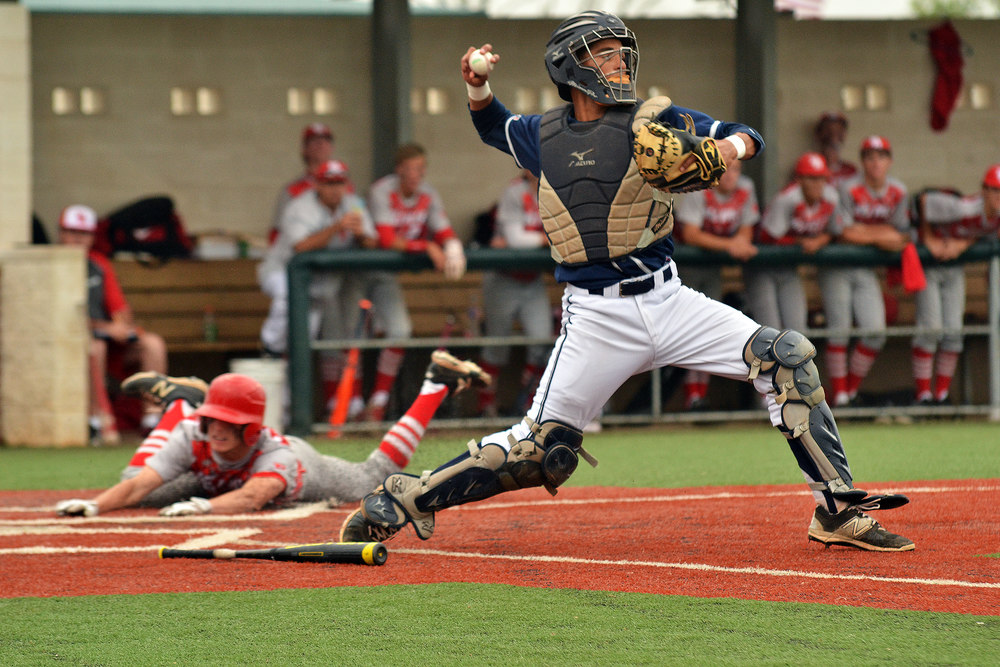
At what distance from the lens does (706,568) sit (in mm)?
4008

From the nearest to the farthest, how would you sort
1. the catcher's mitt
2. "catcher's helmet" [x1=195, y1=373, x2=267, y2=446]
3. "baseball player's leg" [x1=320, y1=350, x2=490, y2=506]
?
1. the catcher's mitt
2. "catcher's helmet" [x1=195, y1=373, x2=267, y2=446]
3. "baseball player's leg" [x1=320, y1=350, x2=490, y2=506]

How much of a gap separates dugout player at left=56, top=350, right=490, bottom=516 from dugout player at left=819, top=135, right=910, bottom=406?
478 cm

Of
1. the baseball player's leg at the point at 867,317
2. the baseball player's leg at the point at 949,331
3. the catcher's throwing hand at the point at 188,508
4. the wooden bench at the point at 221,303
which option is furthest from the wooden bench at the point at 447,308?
the catcher's throwing hand at the point at 188,508

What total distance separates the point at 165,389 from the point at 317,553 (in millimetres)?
2645

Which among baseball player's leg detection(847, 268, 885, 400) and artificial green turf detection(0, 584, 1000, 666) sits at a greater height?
baseball player's leg detection(847, 268, 885, 400)

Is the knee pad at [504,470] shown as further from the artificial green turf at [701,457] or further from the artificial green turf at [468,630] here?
the artificial green turf at [701,457]

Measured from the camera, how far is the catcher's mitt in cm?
387

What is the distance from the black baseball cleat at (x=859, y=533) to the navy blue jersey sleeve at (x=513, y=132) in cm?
157

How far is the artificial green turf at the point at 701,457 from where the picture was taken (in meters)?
6.79

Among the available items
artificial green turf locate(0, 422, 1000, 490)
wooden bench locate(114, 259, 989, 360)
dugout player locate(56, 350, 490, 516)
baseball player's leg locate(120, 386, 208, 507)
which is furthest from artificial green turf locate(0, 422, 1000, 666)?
wooden bench locate(114, 259, 989, 360)

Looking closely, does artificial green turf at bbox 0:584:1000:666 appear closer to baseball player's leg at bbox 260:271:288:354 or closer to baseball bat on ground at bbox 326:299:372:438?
baseball bat on ground at bbox 326:299:372:438

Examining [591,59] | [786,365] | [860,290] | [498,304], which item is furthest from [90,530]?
[860,290]

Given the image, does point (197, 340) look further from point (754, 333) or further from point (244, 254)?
point (754, 333)

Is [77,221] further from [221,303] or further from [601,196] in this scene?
[601,196]
